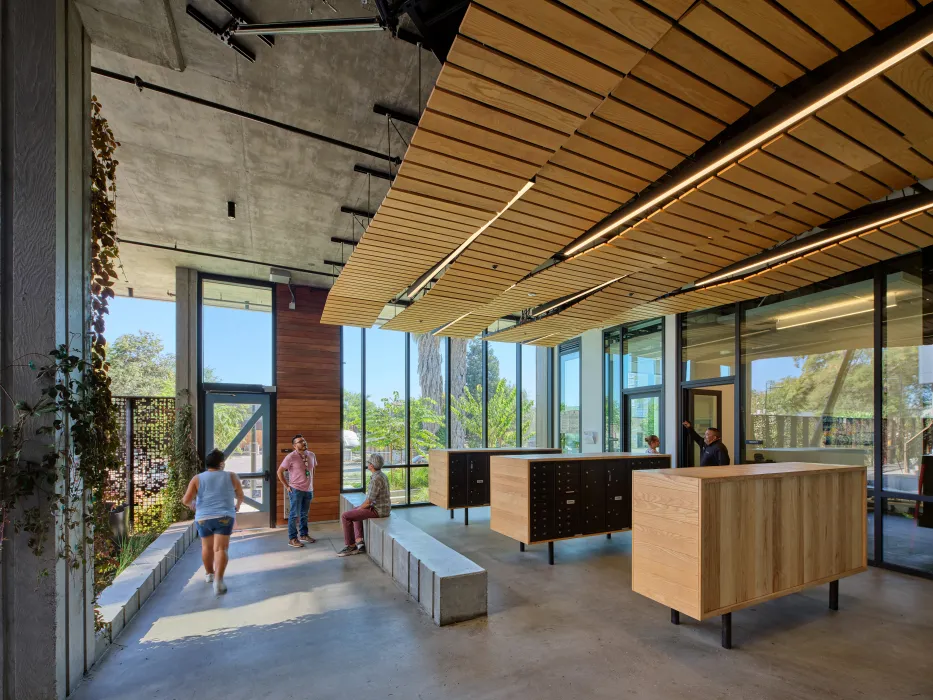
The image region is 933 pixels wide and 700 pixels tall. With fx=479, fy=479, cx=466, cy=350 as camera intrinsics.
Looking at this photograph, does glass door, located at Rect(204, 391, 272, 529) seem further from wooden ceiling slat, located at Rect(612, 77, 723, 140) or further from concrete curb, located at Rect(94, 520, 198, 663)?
wooden ceiling slat, located at Rect(612, 77, 723, 140)

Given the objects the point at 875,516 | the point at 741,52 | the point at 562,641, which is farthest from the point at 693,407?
the point at 741,52

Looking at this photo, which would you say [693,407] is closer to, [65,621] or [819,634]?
[819,634]

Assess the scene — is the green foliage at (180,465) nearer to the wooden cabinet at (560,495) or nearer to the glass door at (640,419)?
the wooden cabinet at (560,495)

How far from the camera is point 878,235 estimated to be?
4305 mm

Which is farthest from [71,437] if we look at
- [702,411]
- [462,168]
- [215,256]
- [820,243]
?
[702,411]

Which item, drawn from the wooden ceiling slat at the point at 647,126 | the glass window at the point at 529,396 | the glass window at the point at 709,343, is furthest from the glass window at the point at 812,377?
the glass window at the point at 529,396

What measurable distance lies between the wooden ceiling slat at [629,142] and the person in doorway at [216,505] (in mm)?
4582

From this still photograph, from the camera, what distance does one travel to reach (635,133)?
2.85 m

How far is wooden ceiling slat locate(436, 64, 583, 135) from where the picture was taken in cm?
234


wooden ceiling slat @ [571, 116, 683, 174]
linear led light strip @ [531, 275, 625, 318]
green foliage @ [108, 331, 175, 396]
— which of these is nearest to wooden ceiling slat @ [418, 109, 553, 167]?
wooden ceiling slat @ [571, 116, 683, 174]

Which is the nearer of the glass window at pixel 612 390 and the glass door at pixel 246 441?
the glass door at pixel 246 441

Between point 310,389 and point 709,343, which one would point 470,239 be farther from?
point 310,389

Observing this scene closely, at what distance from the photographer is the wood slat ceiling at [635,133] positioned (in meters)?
2.05

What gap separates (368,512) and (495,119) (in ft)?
17.0
